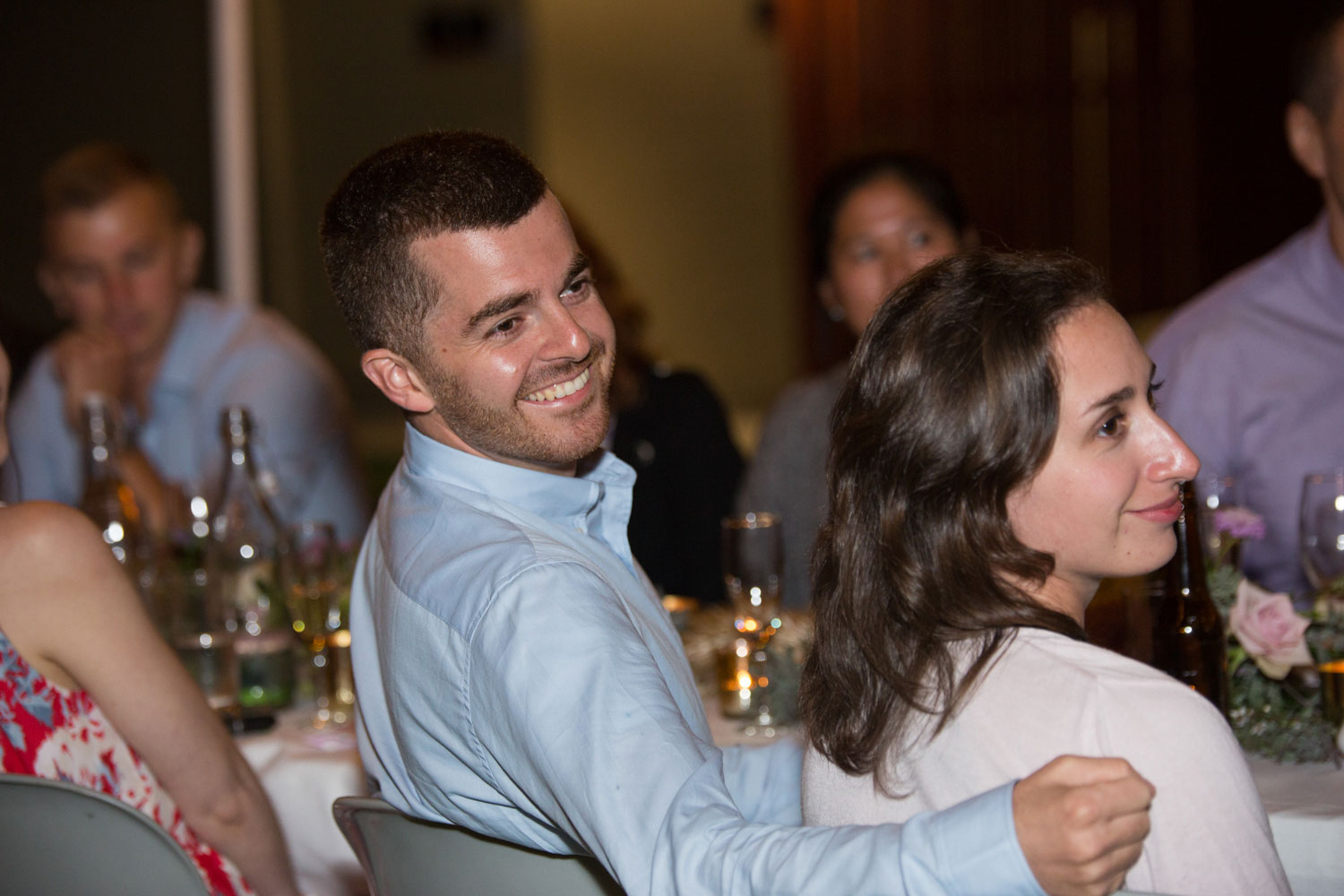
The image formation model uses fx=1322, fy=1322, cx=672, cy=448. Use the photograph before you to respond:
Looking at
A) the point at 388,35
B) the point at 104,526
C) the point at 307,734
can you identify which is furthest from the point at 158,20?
the point at 307,734

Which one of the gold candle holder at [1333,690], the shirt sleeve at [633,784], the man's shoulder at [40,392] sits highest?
the shirt sleeve at [633,784]

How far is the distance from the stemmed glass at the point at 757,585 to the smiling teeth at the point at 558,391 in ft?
1.70

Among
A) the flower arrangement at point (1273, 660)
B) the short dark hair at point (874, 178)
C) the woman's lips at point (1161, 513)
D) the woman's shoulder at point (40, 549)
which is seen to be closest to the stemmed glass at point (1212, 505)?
the flower arrangement at point (1273, 660)

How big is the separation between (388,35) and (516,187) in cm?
825

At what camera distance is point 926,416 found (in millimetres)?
1127

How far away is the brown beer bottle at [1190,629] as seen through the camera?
1.46m

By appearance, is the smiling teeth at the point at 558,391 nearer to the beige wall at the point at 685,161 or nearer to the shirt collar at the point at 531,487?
the shirt collar at the point at 531,487

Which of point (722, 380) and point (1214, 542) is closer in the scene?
point (1214, 542)

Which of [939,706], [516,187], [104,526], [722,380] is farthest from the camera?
[722,380]

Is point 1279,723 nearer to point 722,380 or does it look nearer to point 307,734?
point 307,734

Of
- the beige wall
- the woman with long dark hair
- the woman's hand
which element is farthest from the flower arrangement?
the beige wall

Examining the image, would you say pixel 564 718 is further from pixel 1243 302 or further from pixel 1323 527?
pixel 1243 302

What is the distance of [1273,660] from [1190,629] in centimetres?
12

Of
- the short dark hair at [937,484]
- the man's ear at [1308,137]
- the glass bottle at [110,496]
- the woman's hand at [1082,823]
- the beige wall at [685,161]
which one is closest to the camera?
the woman's hand at [1082,823]
